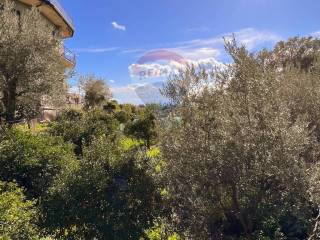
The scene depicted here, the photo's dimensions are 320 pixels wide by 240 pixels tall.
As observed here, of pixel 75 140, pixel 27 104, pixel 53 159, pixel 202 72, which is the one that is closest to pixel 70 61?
pixel 27 104

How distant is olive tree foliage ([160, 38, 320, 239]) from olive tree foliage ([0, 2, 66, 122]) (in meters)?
9.58

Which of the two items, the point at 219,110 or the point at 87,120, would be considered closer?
the point at 219,110

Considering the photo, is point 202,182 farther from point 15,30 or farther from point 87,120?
point 15,30

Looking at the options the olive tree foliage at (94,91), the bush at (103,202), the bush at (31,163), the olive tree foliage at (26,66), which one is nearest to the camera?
the bush at (103,202)

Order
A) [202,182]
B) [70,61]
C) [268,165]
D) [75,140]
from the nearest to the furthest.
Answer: [268,165] → [202,182] → [75,140] → [70,61]

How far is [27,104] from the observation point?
54.6ft

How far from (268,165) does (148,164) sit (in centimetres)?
232

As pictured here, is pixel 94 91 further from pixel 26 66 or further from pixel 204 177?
pixel 204 177

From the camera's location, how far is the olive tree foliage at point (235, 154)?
5.96m

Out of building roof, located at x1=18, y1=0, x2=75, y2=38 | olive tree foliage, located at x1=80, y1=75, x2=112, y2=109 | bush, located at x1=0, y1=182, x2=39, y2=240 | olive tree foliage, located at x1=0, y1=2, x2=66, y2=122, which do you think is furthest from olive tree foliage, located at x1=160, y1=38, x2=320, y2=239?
olive tree foliage, located at x1=80, y1=75, x2=112, y2=109

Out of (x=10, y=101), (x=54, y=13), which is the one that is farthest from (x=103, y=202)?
(x=54, y=13)

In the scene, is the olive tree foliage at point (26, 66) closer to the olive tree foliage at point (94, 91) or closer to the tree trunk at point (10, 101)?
the tree trunk at point (10, 101)

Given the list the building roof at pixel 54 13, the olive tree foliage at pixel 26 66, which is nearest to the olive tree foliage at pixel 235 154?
the olive tree foliage at pixel 26 66

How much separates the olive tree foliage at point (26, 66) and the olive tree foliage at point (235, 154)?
31.4ft
